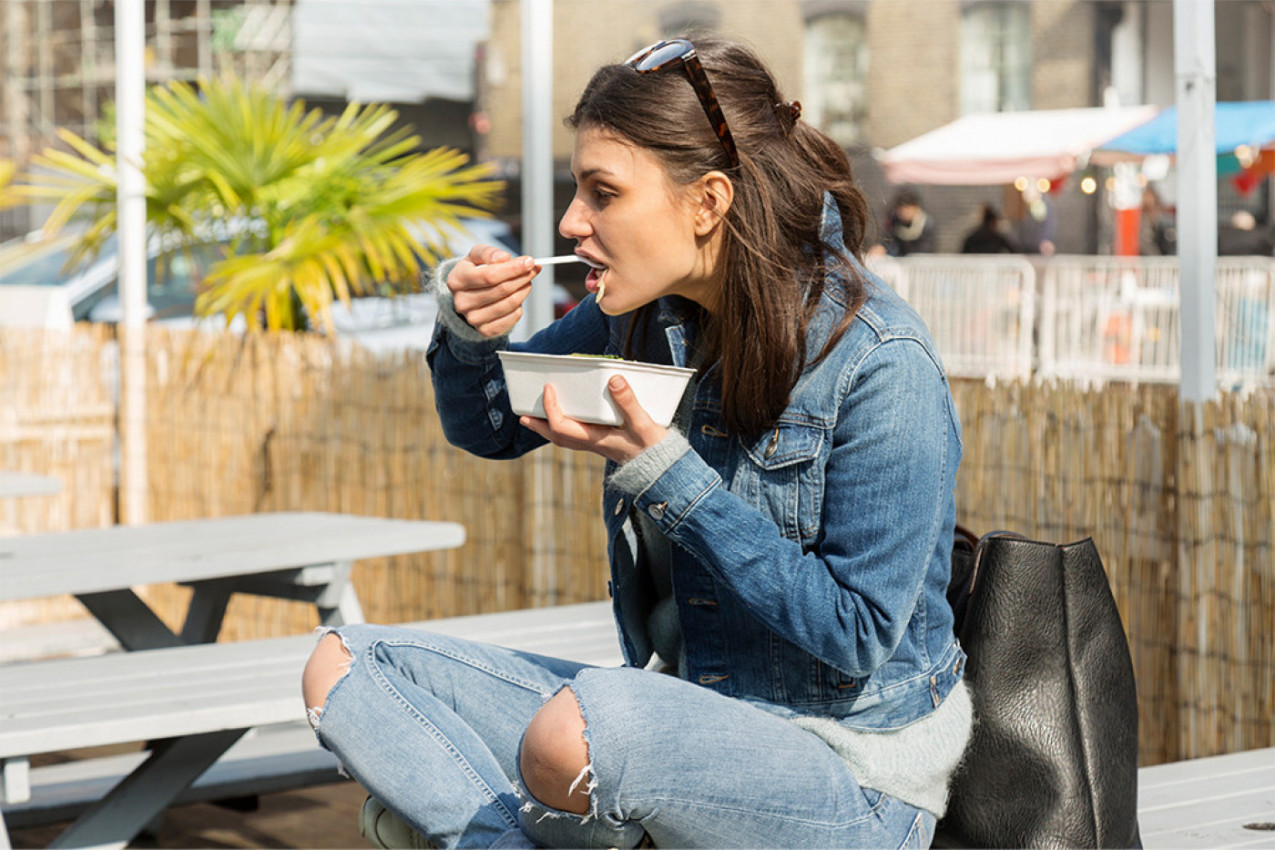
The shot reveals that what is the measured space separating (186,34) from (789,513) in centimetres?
Answer: 2082

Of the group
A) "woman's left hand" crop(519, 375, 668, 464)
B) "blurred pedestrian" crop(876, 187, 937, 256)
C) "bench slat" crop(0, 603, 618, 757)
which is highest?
"blurred pedestrian" crop(876, 187, 937, 256)

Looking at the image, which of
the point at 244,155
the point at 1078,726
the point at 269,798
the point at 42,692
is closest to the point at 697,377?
the point at 1078,726

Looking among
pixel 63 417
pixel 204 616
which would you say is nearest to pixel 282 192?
pixel 63 417

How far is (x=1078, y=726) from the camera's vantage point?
1979 millimetres

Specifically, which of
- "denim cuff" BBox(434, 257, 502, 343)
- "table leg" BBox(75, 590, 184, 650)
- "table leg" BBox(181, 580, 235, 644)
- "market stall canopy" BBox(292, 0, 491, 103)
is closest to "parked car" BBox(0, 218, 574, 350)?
"table leg" BBox(181, 580, 235, 644)

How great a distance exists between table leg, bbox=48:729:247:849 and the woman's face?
1.53m

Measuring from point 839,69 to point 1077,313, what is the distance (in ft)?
35.3

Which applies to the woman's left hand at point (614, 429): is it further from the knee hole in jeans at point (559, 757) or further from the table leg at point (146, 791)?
the table leg at point (146, 791)

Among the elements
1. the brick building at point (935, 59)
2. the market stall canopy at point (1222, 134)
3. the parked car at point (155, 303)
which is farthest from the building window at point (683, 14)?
the parked car at point (155, 303)

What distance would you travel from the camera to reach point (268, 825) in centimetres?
375

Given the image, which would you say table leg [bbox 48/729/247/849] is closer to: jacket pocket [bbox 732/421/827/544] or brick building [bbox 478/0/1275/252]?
jacket pocket [bbox 732/421/827/544]

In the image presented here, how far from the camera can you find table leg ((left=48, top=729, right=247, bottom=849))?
296cm

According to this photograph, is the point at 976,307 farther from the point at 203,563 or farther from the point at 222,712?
the point at 222,712

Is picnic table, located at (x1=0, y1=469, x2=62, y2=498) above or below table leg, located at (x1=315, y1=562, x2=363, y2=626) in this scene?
above
